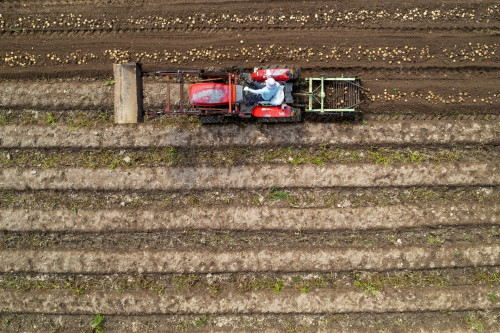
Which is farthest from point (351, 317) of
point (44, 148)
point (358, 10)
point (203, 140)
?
point (44, 148)

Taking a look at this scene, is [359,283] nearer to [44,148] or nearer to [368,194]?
[368,194]

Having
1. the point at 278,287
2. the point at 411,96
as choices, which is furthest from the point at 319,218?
the point at 411,96

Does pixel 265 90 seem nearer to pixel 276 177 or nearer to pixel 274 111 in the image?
pixel 274 111

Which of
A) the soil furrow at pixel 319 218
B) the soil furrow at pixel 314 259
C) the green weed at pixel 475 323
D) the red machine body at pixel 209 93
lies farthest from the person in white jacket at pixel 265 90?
the green weed at pixel 475 323

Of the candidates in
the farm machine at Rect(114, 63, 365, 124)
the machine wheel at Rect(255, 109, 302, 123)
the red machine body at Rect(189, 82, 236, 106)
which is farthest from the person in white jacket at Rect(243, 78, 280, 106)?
the machine wheel at Rect(255, 109, 302, 123)

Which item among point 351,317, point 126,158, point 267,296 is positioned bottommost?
point 351,317

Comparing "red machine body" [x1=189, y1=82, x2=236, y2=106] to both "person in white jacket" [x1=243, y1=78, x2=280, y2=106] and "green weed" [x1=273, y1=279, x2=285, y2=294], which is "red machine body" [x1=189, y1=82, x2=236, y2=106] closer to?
"person in white jacket" [x1=243, y1=78, x2=280, y2=106]
